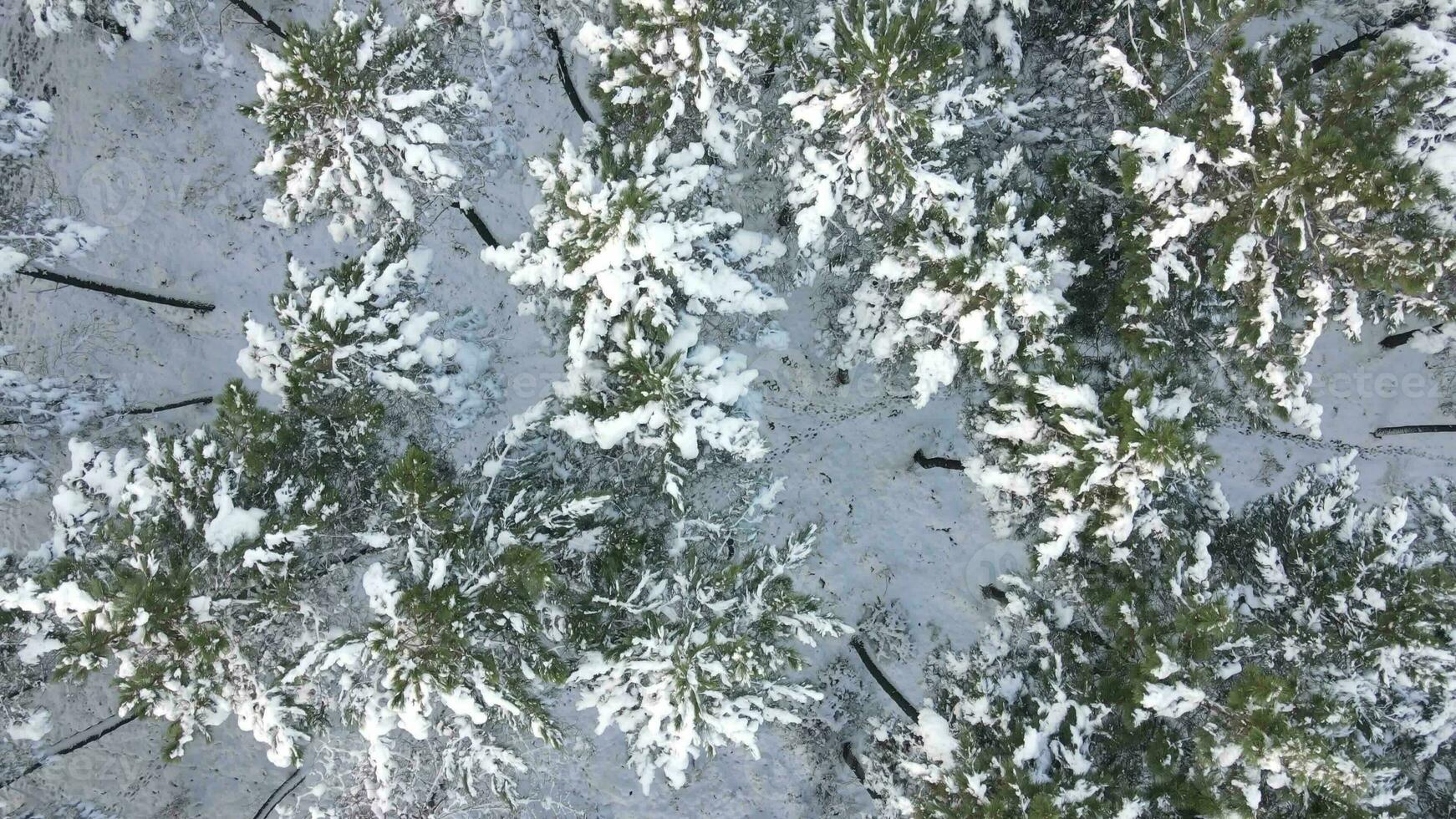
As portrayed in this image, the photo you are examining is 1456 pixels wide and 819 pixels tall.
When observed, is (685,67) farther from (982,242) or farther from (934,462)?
(934,462)

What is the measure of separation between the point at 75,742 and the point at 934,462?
17301mm

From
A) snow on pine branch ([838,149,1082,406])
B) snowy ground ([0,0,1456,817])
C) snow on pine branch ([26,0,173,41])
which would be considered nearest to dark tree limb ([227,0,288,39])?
snowy ground ([0,0,1456,817])

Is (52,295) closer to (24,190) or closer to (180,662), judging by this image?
(24,190)

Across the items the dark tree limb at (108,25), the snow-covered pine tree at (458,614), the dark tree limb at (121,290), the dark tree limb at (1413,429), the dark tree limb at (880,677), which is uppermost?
the dark tree limb at (108,25)

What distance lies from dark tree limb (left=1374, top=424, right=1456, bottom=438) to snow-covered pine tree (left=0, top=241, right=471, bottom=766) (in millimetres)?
18816

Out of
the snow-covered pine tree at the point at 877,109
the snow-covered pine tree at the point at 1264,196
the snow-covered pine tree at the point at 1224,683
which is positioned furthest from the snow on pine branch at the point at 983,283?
the snow-covered pine tree at the point at 1224,683

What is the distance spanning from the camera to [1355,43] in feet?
41.1

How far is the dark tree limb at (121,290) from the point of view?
43.1ft

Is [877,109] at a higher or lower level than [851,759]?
higher

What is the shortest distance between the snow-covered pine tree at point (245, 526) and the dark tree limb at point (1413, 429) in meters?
18.8

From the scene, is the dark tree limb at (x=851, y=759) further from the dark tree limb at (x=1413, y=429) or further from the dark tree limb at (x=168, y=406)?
the dark tree limb at (x=168, y=406)

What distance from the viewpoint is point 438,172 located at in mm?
9898

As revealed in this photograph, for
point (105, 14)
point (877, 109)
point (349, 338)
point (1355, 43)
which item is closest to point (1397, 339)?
point (1355, 43)

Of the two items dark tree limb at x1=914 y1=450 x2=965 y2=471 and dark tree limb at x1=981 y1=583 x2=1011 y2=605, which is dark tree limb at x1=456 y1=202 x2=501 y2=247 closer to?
dark tree limb at x1=914 y1=450 x2=965 y2=471
